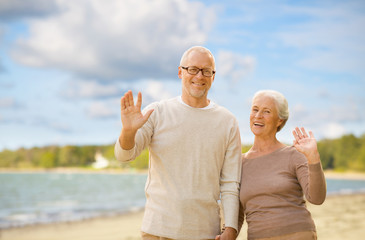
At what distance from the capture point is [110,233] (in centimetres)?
1148

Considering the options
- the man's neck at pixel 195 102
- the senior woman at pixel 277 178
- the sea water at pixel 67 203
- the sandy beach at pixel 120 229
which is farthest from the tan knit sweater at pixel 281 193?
the sea water at pixel 67 203

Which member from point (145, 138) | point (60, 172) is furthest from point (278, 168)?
point (60, 172)

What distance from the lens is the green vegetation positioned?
2470 inches

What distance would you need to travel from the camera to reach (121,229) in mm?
12102

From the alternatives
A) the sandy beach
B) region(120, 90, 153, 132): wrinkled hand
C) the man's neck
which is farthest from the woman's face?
the sandy beach

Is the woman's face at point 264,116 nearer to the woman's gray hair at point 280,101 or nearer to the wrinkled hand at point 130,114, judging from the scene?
the woman's gray hair at point 280,101

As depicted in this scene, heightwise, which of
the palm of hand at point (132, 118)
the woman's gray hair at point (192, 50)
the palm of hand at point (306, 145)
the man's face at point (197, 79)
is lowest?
the palm of hand at point (306, 145)

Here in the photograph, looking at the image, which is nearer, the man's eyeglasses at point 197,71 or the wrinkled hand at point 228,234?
the wrinkled hand at point 228,234

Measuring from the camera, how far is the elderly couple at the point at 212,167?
3.07 meters

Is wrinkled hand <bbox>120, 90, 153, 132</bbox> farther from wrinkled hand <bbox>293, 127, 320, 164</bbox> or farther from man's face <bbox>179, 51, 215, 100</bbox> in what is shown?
wrinkled hand <bbox>293, 127, 320, 164</bbox>

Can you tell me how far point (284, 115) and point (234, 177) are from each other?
646 mm

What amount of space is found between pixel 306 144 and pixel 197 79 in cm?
96

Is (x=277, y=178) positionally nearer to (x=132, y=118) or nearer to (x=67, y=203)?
(x=132, y=118)

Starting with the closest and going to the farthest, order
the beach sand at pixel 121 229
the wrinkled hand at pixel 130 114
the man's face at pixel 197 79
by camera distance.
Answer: the wrinkled hand at pixel 130 114
the man's face at pixel 197 79
the beach sand at pixel 121 229
